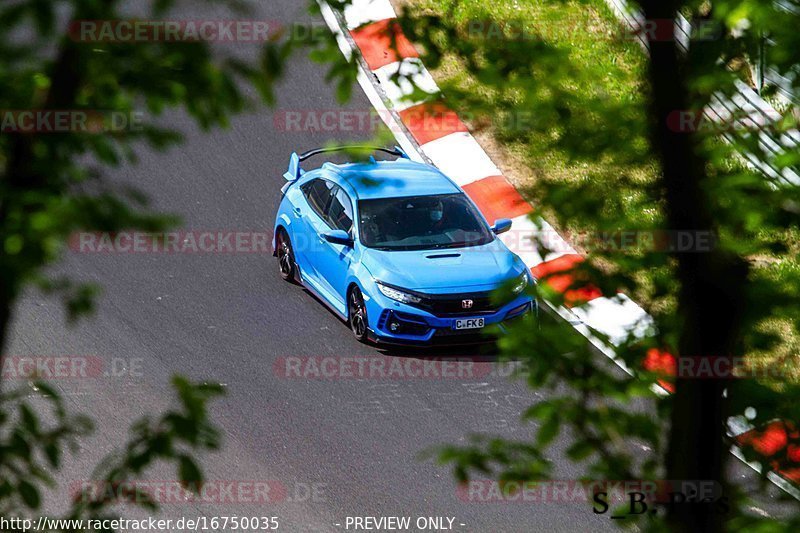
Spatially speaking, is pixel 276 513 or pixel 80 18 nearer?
pixel 80 18

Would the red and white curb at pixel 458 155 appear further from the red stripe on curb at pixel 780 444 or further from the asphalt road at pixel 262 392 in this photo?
the red stripe on curb at pixel 780 444

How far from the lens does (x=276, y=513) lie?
955 centimetres

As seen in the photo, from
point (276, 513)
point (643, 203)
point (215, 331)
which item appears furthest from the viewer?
point (215, 331)

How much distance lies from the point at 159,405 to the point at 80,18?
7960 mm

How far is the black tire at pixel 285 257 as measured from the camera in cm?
1320

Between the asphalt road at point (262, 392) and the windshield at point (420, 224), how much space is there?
106cm

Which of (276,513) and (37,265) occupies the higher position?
(37,265)

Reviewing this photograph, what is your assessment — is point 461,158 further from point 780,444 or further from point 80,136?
point 80,136

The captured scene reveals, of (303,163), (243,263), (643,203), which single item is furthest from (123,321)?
(643,203)

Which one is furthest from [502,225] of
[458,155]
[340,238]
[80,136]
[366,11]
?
[80,136]

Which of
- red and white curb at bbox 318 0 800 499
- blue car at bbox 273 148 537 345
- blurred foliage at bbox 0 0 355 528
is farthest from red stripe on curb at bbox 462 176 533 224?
blurred foliage at bbox 0 0 355 528

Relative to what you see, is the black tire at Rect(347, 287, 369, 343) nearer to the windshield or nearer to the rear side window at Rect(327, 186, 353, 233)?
the windshield

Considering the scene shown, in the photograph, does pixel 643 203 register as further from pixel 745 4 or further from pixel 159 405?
pixel 159 405

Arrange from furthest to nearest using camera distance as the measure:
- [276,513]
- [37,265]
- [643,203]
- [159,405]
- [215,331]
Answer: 1. [215,331]
2. [159,405]
3. [276,513]
4. [643,203]
5. [37,265]
